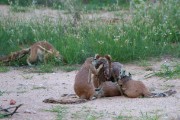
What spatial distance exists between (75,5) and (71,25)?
5.27ft

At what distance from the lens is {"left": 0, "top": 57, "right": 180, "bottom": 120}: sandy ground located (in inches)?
313

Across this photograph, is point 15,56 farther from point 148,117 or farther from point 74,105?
point 148,117

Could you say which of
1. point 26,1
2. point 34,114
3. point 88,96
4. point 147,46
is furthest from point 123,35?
point 26,1

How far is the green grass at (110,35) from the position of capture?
12039 mm

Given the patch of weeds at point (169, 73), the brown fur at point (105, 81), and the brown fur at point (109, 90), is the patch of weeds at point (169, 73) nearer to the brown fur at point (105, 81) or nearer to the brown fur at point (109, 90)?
the brown fur at point (105, 81)

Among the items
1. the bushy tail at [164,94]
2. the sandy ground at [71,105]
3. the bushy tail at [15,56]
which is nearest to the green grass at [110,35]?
the bushy tail at [15,56]

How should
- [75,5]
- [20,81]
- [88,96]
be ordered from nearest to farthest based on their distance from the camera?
[88,96] < [20,81] < [75,5]

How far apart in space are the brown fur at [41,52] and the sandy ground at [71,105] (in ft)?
2.26

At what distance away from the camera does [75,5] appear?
1509cm

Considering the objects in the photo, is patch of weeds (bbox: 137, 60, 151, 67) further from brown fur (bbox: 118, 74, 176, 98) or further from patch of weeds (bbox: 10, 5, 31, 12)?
patch of weeds (bbox: 10, 5, 31, 12)

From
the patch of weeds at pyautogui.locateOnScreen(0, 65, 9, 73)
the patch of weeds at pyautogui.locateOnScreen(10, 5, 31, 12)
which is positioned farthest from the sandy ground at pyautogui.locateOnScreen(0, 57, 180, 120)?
the patch of weeds at pyautogui.locateOnScreen(10, 5, 31, 12)

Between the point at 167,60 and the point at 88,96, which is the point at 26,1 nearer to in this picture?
the point at 167,60

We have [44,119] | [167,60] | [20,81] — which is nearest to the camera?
[44,119]

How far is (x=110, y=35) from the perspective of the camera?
1235 cm
